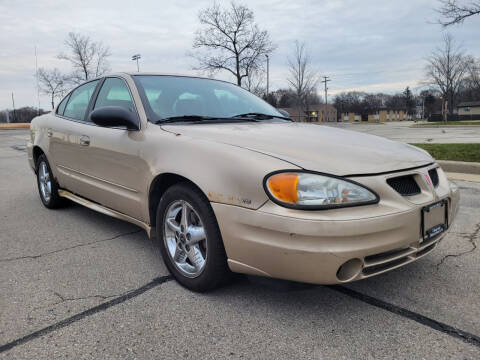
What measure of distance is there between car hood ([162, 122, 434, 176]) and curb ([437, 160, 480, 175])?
4.79m

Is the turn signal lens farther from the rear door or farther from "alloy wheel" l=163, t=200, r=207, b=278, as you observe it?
the rear door

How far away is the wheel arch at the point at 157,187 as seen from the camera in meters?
2.65

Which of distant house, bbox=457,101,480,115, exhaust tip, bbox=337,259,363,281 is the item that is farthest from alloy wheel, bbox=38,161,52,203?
distant house, bbox=457,101,480,115

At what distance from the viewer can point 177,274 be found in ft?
8.51

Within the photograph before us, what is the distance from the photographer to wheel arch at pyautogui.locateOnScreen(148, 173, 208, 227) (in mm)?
2646

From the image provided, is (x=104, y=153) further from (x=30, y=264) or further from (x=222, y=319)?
(x=222, y=319)

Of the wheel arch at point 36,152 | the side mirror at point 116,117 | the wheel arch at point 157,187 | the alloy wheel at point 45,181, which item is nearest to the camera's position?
the wheel arch at point 157,187

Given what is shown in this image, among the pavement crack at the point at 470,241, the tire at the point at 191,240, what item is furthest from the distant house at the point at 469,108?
the tire at the point at 191,240

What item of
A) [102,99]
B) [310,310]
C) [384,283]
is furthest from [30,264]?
[384,283]

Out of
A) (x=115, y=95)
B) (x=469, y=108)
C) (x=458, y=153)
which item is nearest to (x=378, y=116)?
(x=469, y=108)

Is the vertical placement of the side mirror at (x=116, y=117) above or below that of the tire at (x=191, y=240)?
above

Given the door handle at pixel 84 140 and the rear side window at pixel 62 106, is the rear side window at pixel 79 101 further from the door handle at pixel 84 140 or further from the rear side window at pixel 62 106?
the door handle at pixel 84 140

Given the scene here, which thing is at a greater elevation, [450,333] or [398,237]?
[398,237]

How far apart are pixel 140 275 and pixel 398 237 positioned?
1.76m
